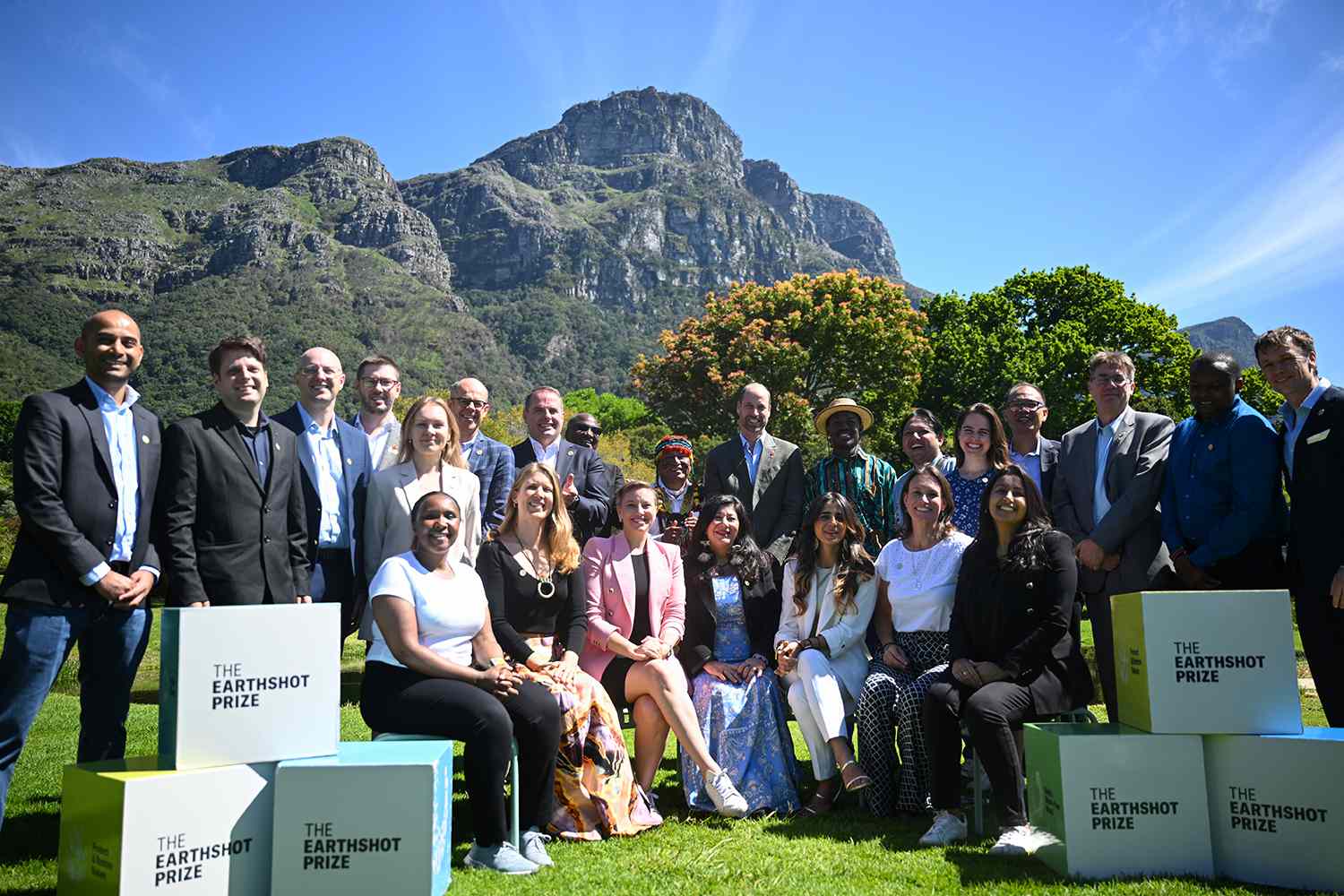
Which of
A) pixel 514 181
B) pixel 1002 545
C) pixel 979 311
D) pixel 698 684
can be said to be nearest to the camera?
pixel 1002 545

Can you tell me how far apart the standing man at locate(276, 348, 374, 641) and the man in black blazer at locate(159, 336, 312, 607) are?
1.31ft

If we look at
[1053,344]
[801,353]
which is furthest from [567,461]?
[1053,344]

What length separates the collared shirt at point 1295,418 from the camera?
4668 millimetres

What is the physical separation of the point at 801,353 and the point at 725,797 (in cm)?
2373

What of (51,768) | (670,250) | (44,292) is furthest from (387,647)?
(670,250)

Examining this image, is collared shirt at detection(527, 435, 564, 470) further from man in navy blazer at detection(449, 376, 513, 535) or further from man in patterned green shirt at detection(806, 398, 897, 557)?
man in patterned green shirt at detection(806, 398, 897, 557)

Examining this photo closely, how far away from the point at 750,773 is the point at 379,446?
3.18 metres

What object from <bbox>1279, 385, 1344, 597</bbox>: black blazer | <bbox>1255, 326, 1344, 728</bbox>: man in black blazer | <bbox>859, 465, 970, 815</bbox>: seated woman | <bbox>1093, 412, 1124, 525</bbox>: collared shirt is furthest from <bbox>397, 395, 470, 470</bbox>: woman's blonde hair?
<bbox>1279, 385, 1344, 597</bbox>: black blazer

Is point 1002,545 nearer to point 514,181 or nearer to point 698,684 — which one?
point 698,684

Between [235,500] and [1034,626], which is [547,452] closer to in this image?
[235,500]

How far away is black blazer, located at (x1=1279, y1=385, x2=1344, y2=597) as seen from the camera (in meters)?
4.38

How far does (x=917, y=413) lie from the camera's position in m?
6.94

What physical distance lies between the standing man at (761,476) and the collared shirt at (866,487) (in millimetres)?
255

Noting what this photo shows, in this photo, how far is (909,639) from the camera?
17.8 feet
